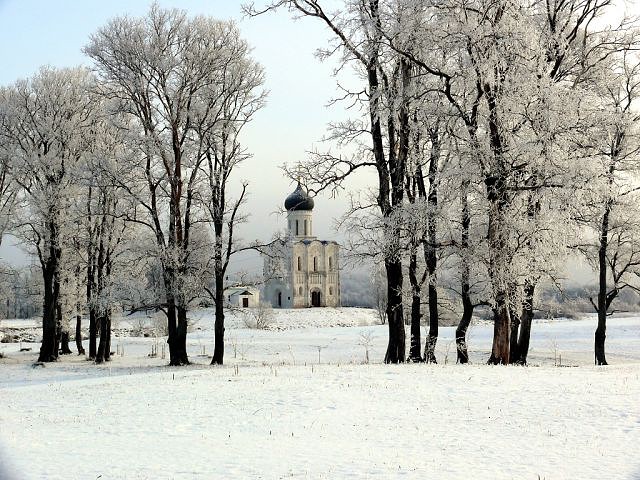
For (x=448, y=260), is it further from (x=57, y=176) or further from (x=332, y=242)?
(x=332, y=242)

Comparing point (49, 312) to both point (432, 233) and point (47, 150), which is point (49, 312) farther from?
point (432, 233)

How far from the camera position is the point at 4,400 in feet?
43.1

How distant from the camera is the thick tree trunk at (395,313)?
1777cm

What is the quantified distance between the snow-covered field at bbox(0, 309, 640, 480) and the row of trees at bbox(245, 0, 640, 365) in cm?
289

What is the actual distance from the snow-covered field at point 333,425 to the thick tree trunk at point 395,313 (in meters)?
2.84

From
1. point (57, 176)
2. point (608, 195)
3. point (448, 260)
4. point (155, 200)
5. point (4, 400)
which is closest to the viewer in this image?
point (4, 400)

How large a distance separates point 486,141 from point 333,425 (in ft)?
26.3

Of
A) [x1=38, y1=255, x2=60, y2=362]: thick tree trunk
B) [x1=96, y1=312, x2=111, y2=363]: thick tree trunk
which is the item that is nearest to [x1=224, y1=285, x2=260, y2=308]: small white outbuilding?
[x1=96, y1=312, x2=111, y2=363]: thick tree trunk

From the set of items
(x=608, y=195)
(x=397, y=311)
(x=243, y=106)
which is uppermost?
(x=243, y=106)

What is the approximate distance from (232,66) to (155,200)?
534 cm

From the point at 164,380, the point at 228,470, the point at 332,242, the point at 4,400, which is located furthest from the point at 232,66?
the point at 332,242

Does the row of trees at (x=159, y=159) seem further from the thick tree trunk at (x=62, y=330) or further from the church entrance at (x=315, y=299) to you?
the church entrance at (x=315, y=299)

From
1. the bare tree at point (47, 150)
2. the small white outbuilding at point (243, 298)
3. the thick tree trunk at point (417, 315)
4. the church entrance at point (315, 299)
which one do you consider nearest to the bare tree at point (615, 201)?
the thick tree trunk at point (417, 315)

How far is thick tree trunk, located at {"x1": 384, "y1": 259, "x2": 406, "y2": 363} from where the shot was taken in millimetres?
17766
